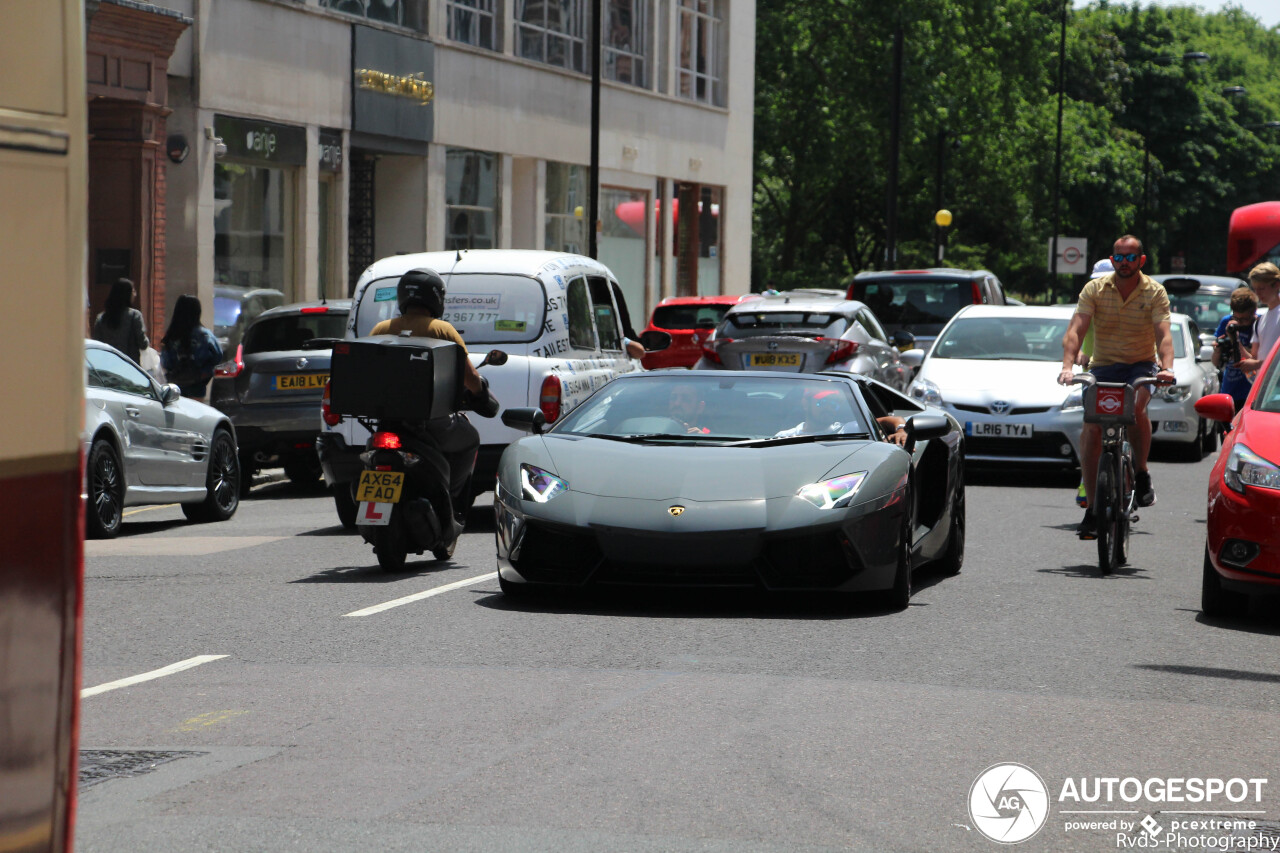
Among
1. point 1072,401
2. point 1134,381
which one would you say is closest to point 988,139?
point 1072,401

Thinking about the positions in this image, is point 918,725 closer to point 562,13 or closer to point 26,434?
point 26,434

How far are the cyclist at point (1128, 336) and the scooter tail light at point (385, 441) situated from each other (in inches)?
162

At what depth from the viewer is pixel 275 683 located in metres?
7.15

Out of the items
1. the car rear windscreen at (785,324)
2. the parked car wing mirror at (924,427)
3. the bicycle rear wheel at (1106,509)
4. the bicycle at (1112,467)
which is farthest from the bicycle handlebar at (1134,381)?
the car rear windscreen at (785,324)

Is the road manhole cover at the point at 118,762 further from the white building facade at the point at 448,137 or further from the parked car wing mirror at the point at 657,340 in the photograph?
the white building facade at the point at 448,137

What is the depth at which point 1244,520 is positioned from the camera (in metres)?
8.97

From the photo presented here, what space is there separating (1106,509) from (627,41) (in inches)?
1199

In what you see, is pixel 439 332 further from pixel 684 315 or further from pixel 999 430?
pixel 684 315

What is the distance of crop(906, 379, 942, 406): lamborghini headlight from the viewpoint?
17.8 metres

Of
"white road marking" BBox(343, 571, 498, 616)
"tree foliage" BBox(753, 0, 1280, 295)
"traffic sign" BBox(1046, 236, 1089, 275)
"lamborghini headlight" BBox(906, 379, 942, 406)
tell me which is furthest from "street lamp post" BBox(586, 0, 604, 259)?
"traffic sign" BBox(1046, 236, 1089, 275)

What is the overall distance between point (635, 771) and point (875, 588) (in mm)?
3619

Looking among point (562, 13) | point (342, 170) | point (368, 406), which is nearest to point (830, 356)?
point (368, 406)

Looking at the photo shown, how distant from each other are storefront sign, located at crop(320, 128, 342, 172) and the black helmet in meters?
18.3

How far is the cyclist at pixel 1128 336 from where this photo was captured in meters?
11.8
